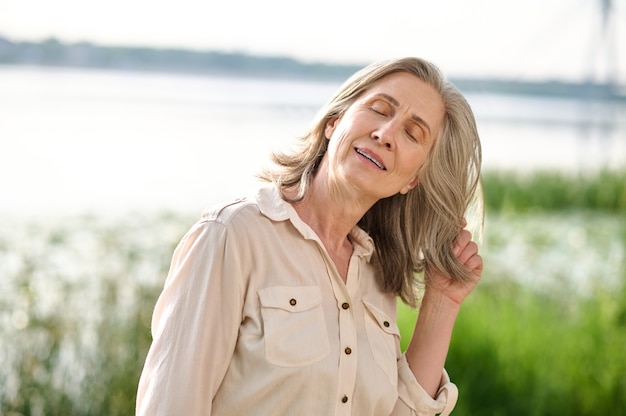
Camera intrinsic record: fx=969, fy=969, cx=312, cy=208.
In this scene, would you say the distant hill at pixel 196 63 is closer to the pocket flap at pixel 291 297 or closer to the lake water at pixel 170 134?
the lake water at pixel 170 134

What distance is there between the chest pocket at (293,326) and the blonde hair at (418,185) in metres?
0.23

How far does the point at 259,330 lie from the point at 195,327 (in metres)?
0.14

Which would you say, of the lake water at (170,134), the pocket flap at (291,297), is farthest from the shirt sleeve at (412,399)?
the lake water at (170,134)

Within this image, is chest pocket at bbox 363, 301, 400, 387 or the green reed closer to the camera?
chest pocket at bbox 363, 301, 400, 387

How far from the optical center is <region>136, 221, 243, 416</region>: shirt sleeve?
1.81 metres

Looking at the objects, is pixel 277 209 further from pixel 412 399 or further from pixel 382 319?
pixel 412 399

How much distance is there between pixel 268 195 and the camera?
2.04 m

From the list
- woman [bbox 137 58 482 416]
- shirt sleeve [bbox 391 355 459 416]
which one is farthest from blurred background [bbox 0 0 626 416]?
shirt sleeve [bbox 391 355 459 416]

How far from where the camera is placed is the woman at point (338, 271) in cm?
185

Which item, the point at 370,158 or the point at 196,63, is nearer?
the point at 370,158

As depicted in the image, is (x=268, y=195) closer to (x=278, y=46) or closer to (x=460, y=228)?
(x=460, y=228)

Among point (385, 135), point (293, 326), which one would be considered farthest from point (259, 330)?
point (385, 135)

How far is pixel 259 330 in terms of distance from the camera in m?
1.90

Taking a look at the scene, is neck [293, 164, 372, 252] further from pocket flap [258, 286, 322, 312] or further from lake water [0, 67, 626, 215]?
lake water [0, 67, 626, 215]
